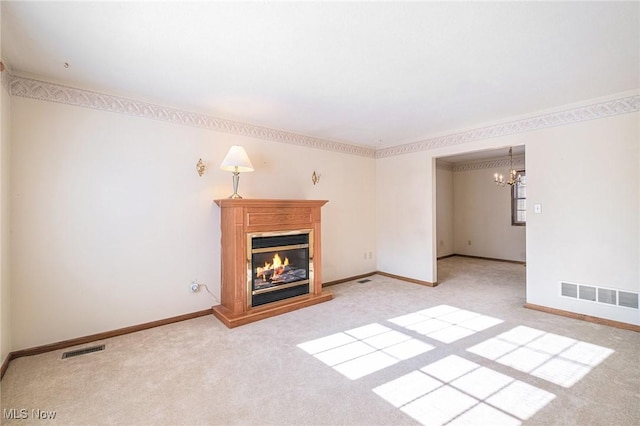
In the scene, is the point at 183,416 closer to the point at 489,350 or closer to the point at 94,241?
the point at 94,241

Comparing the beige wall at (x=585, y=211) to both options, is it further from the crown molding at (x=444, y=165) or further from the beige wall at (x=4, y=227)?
the beige wall at (x=4, y=227)

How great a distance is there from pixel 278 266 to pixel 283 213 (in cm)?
70

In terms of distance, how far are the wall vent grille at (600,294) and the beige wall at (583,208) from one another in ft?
0.17

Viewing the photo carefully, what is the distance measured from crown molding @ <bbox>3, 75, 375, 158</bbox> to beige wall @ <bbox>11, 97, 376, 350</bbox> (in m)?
0.06

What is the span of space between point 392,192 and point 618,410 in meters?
3.92

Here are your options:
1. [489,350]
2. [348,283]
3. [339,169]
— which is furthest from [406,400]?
[339,169]

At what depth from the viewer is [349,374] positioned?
7.19ft

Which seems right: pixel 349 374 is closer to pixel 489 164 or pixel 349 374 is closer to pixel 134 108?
pixel 134 108

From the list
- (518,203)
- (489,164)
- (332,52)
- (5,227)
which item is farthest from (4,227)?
(518,203)

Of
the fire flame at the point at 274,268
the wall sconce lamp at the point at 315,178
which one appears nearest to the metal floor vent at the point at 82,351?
the fire flame at the point at 274,268

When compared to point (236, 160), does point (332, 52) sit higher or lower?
higher

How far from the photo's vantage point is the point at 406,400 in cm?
189

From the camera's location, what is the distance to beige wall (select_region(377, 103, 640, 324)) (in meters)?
2.99

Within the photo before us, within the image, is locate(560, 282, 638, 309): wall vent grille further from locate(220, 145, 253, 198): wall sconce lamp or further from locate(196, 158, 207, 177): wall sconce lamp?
locate(196, 158, 207, 177): wall sconce lamp
